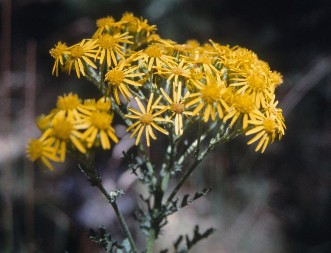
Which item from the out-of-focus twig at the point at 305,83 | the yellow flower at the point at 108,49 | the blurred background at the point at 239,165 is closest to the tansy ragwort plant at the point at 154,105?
the yellow flower at the point at 108,49

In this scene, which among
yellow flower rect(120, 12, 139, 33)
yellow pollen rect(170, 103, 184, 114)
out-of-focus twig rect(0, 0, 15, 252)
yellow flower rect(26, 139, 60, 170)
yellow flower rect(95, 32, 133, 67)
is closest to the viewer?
yellow flower rect(26, 139, 60, 170)

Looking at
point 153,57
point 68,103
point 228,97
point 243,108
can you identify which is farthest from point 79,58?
point 243,108

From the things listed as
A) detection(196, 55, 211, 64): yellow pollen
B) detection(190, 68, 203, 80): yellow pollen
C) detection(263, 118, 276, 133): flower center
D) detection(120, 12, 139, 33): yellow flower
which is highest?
detection(120, 12, 139, 33): yellow flower

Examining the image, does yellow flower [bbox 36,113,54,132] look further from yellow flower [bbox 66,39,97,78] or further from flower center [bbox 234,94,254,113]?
flower center [bbox 234,94,254,113]

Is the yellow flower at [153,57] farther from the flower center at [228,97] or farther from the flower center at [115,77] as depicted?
the flower center at [228,97]

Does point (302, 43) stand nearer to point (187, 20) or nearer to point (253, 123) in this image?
point (187, 20)

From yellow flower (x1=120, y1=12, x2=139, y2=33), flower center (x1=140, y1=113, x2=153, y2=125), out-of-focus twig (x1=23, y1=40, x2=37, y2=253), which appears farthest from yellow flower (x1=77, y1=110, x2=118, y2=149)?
out-of-focus twig (x1=23, y1=40, x2=37, y2=253)
